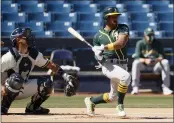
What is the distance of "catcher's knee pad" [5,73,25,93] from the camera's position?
6789 millimetres

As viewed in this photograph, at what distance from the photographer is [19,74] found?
23.3ft

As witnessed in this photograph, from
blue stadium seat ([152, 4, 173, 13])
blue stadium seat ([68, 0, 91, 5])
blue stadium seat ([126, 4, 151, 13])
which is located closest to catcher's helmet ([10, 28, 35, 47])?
blue stadium seat ([68, 0, 91, 5])

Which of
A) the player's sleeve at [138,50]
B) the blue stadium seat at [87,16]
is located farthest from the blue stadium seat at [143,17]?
the player's sleeve at [138,50]

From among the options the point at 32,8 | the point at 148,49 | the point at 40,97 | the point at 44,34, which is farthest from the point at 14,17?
the point at 40,97

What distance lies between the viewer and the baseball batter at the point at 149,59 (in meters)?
13.8

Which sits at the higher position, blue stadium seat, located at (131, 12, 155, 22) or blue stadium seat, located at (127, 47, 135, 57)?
blue stadium seat, located at (131, 12, 155, 22)

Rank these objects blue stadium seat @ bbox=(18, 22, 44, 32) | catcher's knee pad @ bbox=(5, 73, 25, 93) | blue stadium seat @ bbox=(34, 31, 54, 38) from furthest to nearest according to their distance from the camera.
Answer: blue stadium seat @ bbox=(18, 22, 44, 32)
blue stadium seat @ bbox=(34, 31, 54, 38)
catcher's knee pad @ bbox=(5, 73, 25, 93)

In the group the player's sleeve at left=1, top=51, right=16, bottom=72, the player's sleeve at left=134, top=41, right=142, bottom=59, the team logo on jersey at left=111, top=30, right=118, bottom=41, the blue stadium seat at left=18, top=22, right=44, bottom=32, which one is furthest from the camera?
the blue stadium seat at left=18, top=22, right=44, bottom=32

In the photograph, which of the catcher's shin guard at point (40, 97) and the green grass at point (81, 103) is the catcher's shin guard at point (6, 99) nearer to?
the catcher's shin guard at point (40, 97)

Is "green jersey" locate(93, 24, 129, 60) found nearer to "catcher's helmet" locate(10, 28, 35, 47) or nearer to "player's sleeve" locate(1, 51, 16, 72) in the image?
"catcher's helmet" locate(10, 28, 35, 47)

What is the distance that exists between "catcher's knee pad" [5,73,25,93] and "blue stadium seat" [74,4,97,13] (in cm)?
980

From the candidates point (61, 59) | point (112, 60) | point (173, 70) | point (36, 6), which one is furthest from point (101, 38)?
point (36, 6)

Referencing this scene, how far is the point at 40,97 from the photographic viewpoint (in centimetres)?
745

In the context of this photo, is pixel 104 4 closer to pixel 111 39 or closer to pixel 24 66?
pixel 111 39
